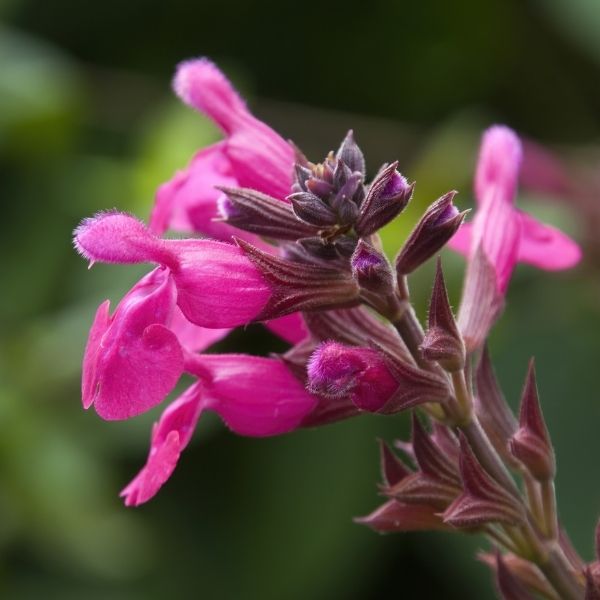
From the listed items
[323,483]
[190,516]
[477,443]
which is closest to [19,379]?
[190,516]

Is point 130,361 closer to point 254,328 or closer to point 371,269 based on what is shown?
point 371,269

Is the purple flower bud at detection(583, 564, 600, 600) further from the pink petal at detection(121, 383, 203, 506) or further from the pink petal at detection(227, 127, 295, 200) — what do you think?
the pink petal at detection(227, 127, 295, 200)

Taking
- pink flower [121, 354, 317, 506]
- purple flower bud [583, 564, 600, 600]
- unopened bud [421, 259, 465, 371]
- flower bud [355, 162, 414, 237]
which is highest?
flower bud [355, 162, 414, 237]

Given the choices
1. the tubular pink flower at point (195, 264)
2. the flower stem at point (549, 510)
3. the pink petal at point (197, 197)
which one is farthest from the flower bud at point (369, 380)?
the pink petal at point (197, 197)

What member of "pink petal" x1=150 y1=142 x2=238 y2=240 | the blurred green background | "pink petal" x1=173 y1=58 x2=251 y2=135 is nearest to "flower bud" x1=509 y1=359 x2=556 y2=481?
"pink petal" x1=150 y1=142 x2=238 y2=240

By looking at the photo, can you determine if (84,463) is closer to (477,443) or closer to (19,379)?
(19,379)

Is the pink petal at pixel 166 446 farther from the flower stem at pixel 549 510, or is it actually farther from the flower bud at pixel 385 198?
the flower stem at pixel 549 510
